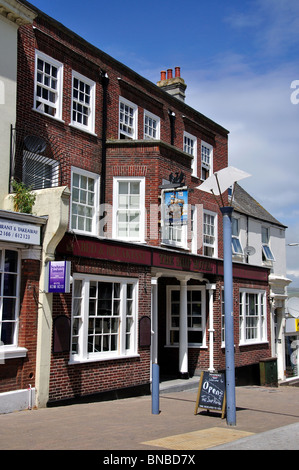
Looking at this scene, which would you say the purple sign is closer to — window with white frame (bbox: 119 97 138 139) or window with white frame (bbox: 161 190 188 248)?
window with white frame (bbox: 161 190 188 248)

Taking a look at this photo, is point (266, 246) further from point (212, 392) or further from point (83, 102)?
point (212, 392)

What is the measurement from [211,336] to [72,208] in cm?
692

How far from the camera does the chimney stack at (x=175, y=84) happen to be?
2220cm

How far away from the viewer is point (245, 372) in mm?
20156

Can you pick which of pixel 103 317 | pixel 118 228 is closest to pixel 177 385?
pixel 103 317

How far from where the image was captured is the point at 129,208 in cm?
1598

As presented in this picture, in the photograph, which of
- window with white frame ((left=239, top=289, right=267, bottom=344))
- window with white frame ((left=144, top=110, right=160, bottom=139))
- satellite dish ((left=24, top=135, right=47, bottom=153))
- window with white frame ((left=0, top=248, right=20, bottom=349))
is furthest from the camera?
window with white frame ((left=239, top=289, right=267, bottom=344))

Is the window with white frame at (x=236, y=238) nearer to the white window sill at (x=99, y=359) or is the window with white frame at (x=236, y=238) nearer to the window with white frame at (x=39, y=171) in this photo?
the white window sill at (x=99, y=359)

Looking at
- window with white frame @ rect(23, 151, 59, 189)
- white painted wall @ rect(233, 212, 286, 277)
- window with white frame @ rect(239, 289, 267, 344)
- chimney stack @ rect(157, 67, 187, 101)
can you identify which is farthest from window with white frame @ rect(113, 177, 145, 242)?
white painted wall @ rect(233, 212, 286, 277)

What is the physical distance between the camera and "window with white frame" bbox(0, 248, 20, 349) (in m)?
10.6

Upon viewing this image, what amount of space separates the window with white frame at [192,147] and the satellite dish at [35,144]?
331 inches

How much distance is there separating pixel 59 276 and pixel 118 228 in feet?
17.4

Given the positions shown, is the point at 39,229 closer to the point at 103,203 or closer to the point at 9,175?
the point at 9,175

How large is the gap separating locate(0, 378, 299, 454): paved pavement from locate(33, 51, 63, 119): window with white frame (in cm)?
804
